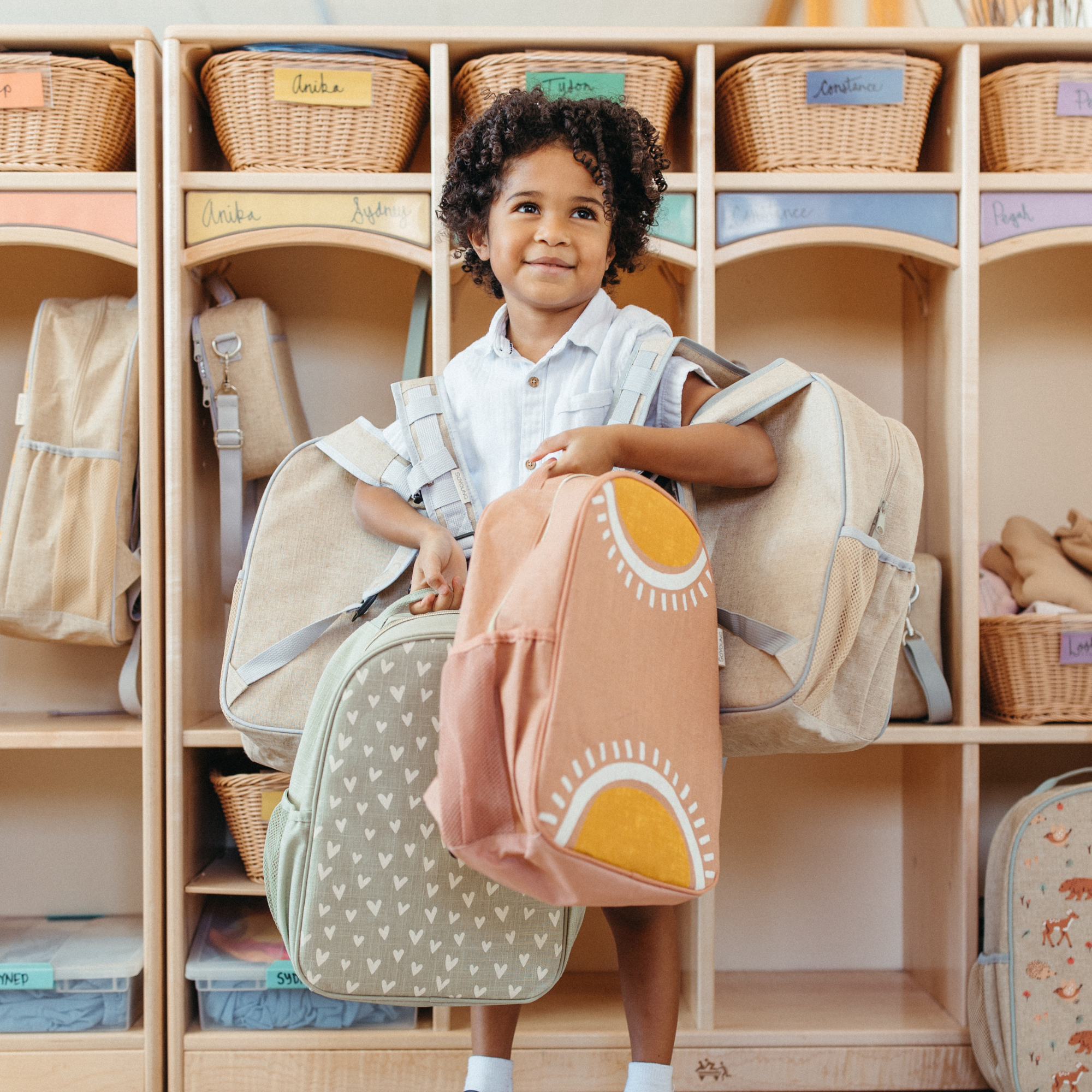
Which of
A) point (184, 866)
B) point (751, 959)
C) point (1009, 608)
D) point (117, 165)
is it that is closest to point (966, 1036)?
point (751, 959)

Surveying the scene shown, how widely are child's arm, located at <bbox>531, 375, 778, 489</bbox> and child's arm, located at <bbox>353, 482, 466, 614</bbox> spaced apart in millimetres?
182

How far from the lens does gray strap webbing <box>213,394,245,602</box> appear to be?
1616 mm

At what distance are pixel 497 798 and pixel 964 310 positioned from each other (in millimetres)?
1186

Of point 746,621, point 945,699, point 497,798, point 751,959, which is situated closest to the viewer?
point 497,798

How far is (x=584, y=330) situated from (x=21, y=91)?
1017mm

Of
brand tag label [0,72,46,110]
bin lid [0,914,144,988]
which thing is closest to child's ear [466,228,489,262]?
brand tag label [0,72,46,110]

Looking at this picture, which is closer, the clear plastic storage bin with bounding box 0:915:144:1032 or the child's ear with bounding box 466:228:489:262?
the child's ear with bounding box 466:228:489:262

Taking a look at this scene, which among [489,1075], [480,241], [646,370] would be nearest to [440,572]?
[646,370]

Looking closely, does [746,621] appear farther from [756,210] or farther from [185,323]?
[185,323]

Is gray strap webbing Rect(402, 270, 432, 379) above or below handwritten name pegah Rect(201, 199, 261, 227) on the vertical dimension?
below

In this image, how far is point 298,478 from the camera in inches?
51.0

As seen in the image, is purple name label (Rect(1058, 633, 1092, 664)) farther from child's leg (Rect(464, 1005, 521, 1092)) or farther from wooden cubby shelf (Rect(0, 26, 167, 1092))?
wooden cubby shelf (Rect(0, 26, 167, 1092))

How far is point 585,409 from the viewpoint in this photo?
1.17 m

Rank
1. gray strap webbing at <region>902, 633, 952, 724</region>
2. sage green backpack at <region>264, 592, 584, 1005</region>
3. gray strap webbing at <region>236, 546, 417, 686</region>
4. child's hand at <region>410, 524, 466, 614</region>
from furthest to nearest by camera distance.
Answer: gray strap webbing at <region>902, 633, 952, 724</region> → gray strap webbing at <region>236, 546, 417, 686</region> → child's hand at <region>410, 524, 466, 614</region> → sage green backpack at <region>264, 592, 584, 1005</region>
